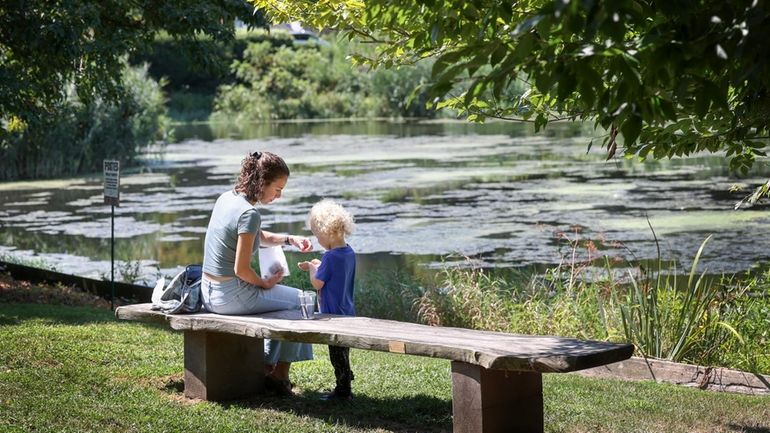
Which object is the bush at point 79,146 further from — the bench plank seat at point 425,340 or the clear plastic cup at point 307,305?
the clear plastic cup at point 307,305

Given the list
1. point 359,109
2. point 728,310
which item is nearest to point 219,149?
point 359,109

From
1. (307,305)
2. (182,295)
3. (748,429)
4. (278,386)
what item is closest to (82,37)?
(182,295)

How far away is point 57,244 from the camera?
15531 millimetres

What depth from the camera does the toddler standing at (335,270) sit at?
582 centimetres

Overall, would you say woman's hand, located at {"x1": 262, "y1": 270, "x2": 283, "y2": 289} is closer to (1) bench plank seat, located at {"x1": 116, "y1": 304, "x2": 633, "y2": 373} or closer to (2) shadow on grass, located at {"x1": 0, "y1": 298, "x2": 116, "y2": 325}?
(1) bench plank seat, located at {"x1": 116, "y1": 304, "x2": 633, "y2": 373}

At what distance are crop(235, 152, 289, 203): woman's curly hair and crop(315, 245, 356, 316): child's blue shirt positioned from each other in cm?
48

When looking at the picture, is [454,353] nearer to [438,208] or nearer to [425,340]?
[425,340]

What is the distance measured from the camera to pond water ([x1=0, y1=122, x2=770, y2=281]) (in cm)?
1334

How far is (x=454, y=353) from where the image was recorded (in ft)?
15.3

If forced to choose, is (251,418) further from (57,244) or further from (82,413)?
(57,244)

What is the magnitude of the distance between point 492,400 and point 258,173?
1774 millimetres

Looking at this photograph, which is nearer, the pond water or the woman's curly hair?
the woman's curly hair

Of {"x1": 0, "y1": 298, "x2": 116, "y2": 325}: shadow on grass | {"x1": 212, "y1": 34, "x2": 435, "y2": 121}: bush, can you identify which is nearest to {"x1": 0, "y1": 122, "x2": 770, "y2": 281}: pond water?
{"x1": 0, "y1": 298, "x2": 116, "y2": 325}: shadow on grass

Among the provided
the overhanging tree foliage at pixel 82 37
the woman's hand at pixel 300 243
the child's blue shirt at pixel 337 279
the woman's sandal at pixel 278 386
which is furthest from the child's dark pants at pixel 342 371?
the overhanging tree foliage at pixel 82 37
